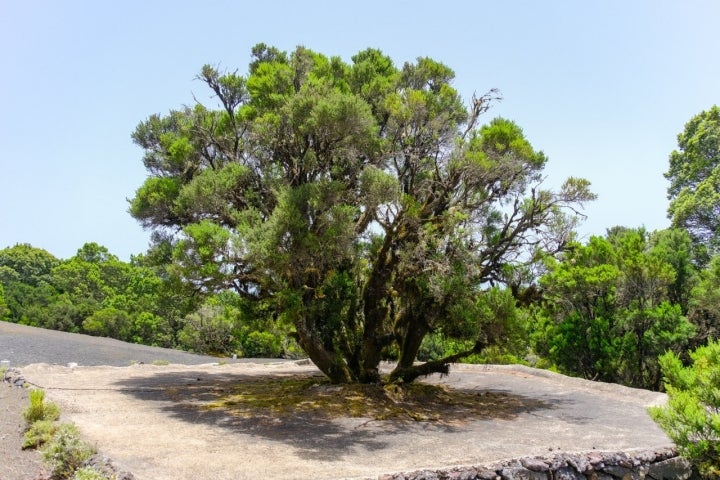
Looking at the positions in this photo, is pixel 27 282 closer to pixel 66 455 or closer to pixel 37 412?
pixel 37 412

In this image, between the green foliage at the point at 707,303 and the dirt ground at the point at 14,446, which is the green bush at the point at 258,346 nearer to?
the green foliage at the point at 707,303

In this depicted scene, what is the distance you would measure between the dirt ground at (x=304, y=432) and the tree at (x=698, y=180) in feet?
47.0

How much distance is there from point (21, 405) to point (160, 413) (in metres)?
2.41

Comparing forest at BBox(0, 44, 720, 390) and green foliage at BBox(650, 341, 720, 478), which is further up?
forest at BBox(0, 44, 720, 390)

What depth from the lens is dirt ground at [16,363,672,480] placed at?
6293mm

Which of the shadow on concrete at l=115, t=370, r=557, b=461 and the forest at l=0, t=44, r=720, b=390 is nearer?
the shadow on concrete at l=115, t=370, r=557, b=461

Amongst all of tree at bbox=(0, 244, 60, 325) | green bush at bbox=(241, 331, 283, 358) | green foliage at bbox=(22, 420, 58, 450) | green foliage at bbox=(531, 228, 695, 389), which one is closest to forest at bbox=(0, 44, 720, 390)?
green foliage at bbox=(22, 420, 58, 450)

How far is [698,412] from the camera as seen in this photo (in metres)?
6.73

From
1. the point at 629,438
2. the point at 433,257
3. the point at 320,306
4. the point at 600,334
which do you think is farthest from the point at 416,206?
the point at 600,334

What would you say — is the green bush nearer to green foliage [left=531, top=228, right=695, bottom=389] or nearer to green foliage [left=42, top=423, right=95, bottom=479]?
green foliage [left=531, top=228, right=695, bottom=389]

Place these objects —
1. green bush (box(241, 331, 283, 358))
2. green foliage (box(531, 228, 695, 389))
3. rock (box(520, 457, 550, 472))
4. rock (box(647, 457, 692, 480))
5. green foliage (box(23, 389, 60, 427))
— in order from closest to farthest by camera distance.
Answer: rock (box(520, 457, 550, 472)), rock (box(647, 457, 692, 480)), green foliage (box(23, 389, 60, 427)), green foliage (box(531, 228, 695, 389)), green bush (box(241, 331, 283, 358))

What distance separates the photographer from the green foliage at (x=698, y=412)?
6.79m

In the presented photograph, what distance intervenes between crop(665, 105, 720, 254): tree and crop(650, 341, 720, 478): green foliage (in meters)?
18.5

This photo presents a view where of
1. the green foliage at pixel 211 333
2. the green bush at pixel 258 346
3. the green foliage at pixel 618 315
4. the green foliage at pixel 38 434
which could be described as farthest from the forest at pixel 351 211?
the green foliage at pixel 211 333
